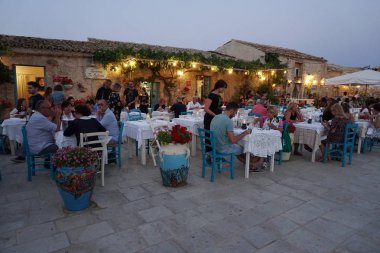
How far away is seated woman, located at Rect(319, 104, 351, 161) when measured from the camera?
530cm

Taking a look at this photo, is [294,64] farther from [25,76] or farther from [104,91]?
[25,76]

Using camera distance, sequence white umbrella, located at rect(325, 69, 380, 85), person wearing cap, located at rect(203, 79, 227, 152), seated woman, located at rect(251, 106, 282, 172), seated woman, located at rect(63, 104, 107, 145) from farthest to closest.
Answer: white umbrella, located at rect(325, 69, 380, 85) < seated woman, located at rect(251, 106, 282, 172) < person wearing cap, located at rect(203, 79, 227, 152) < seated woman, located at rect(63, 104, 107, 145)

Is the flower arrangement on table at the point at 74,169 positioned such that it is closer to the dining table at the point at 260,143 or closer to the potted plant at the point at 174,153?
the potted plant at the point at 174,153

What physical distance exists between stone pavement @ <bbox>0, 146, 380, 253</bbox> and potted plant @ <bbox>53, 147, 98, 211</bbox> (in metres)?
0.18

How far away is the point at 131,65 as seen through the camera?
1115 centimetres

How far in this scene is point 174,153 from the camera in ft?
12.5

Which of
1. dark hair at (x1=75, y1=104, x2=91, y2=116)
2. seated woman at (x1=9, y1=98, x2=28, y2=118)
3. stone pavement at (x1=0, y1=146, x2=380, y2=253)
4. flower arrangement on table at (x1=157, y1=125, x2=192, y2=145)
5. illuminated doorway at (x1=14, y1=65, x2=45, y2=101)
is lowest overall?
stone pavement at (x1=0, y1=146, x2=380, y2=253)

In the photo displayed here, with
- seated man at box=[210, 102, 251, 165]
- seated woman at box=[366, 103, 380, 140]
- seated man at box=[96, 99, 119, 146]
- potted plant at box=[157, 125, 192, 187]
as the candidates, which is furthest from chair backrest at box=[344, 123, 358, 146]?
seated man at box=[96, 99, 119, 146]

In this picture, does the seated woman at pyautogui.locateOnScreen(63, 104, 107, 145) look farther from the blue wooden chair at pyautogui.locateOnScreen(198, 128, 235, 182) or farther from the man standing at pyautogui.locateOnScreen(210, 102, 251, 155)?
the man standing at pyautogui.locateOnScreen(210, 102, 251, 155)

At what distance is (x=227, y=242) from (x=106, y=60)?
31.9ft

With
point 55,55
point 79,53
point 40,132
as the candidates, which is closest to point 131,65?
point 79,53

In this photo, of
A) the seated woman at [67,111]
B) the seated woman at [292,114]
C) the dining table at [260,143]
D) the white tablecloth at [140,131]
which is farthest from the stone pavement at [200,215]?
the seated woman at [292,114]

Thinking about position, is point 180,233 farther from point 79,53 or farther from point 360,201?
point 79,53

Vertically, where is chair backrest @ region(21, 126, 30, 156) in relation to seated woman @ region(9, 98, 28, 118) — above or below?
below
